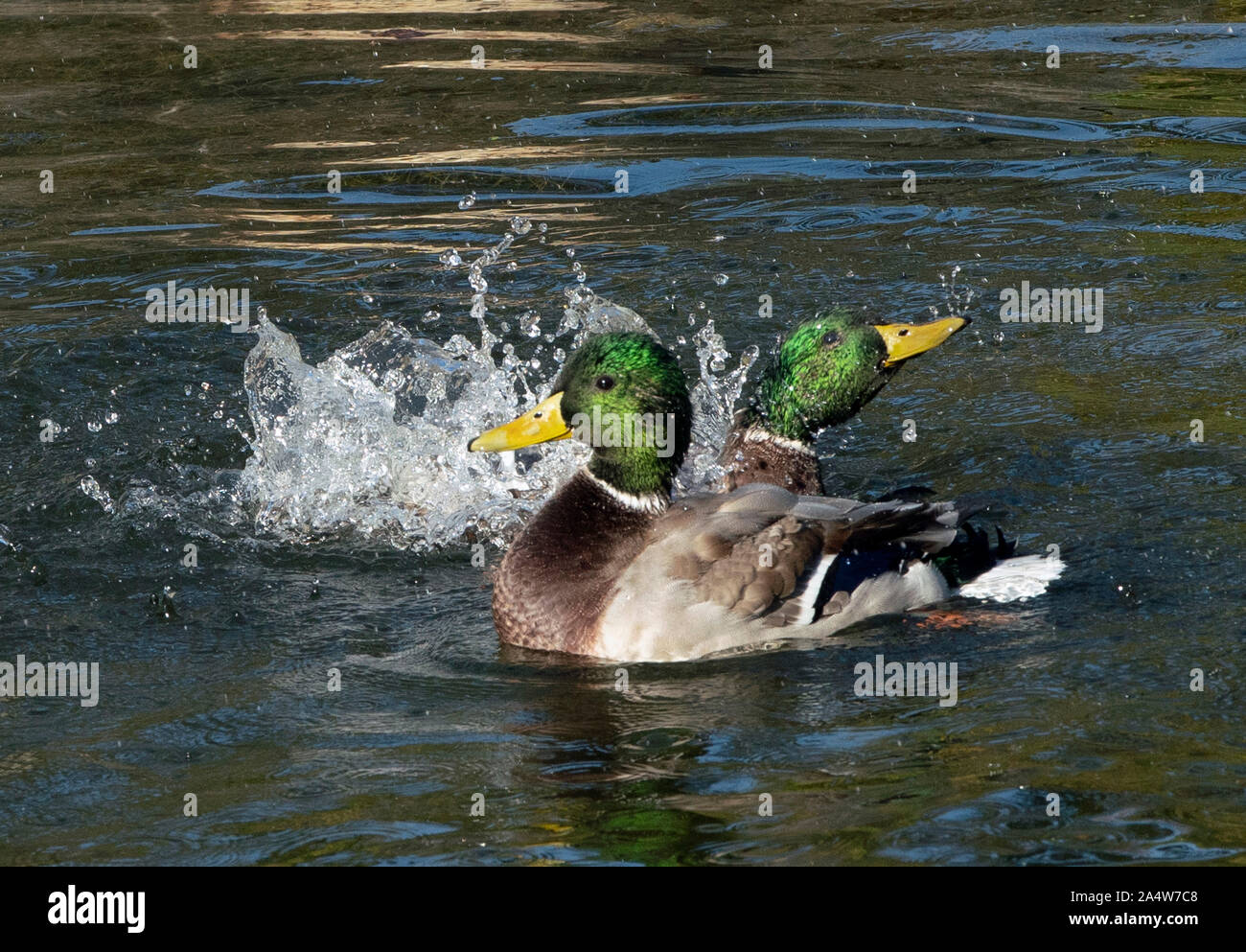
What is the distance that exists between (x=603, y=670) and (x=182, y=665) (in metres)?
1.40

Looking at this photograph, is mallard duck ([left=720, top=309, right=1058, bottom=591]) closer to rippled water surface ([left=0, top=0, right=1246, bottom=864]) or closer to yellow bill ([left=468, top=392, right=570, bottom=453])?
rippled water surface ([left=0, top=0, right=1246, bottom=864])

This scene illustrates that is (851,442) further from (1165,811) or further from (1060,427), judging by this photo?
(1165,811)

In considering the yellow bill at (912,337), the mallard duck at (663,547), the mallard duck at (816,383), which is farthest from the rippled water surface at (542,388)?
the yellow bill at (912,337)

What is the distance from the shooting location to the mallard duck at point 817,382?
263 inches

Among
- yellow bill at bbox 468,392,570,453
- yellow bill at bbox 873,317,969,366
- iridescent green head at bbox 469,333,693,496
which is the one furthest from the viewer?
yellow bill at bbox 873,317,969,366

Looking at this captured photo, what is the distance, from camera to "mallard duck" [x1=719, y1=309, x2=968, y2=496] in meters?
6.67

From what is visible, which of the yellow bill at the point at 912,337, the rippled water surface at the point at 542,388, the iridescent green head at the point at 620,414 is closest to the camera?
the rippled water surface at the point at 542,388

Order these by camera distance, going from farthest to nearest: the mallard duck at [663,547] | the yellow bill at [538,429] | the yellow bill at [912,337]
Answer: the yellow bill at [912,337], the yellow bill at [538,429], the mallard duck at [663,547]

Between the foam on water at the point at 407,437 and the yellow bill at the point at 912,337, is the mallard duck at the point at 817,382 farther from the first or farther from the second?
the foam on water at the point at 407,437

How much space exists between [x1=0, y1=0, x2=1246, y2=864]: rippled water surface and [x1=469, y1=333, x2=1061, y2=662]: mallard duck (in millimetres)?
141

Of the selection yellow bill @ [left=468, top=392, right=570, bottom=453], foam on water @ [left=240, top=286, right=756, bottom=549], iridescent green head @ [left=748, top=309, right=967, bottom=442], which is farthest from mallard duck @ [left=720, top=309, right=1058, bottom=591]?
yellow bill @ [left=468, top=392, right=570, bottom=453]

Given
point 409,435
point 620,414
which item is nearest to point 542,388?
point 409,435

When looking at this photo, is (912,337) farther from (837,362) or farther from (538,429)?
(538,429)

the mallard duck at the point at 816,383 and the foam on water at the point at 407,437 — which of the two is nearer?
the mallard duck at the point at 816,383
